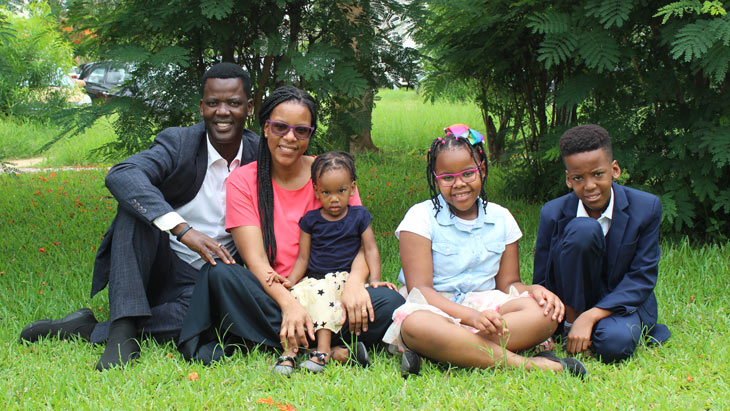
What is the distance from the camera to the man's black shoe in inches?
137

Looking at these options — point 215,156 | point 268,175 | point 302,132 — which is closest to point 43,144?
point 215,156

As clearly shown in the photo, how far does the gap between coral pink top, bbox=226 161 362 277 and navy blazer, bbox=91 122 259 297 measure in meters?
0.25

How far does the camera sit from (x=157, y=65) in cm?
439

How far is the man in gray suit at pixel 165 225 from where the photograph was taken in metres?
3.18

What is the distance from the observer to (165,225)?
314cm

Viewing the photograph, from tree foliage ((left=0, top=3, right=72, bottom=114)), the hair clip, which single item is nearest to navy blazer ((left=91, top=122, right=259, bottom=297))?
the hair clip

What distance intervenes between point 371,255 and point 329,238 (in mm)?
233

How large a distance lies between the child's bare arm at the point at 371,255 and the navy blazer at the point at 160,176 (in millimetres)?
807

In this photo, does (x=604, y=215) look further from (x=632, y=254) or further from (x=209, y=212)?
(x=209, y=212)

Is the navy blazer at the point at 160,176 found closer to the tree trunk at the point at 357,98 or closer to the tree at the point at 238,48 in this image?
the tree at the point at 238,48

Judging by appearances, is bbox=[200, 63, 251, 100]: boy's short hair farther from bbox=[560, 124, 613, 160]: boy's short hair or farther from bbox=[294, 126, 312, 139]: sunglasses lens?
bbox=[560, 124, 613, 160]: boy's short hair

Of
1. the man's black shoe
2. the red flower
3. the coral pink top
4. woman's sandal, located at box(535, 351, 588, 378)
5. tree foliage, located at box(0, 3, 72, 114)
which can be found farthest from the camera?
tree foliage, located at box(0, 3, 72, 114)

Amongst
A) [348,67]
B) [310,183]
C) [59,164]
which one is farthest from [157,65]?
[59,164]

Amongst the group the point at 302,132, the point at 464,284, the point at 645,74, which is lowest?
the point at 464,284
